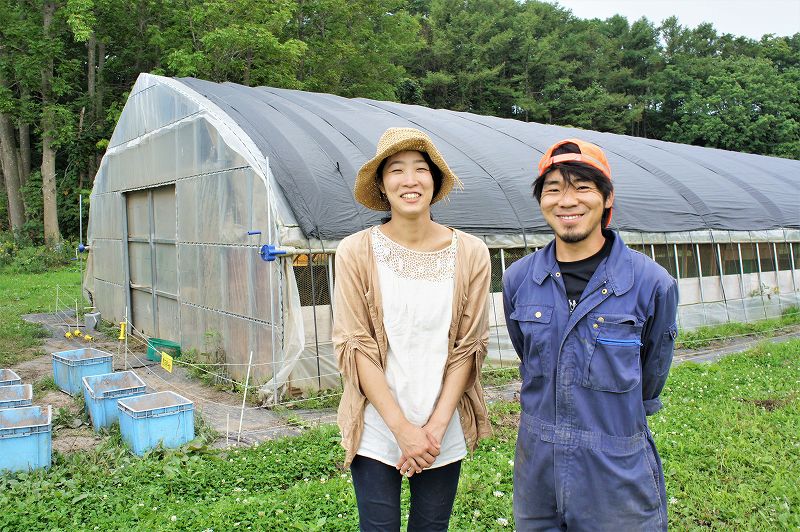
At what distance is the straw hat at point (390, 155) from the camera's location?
2496 millimetres

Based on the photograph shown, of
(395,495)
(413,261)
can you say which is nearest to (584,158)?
(413,261)

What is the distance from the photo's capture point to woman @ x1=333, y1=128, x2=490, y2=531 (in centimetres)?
236

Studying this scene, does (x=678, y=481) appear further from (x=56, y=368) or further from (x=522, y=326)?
(x=56, y=368)

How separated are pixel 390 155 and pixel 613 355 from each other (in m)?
1.11

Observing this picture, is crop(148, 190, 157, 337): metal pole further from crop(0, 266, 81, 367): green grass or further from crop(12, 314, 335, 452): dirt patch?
crop(0, 266, 81, 367): green grass

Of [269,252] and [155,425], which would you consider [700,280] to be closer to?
[269,252]

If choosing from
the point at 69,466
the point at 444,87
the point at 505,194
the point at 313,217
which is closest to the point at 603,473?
the point at 69,466

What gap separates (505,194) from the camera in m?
9.82

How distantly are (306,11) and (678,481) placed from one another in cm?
2341

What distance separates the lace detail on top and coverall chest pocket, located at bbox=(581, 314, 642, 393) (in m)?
0.60

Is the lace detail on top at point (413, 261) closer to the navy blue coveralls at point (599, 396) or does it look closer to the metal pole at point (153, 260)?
the navy blue coveralls at point (599, 396)

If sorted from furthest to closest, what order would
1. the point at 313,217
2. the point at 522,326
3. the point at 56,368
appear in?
the point at 56,368 < the point at 313,217 < the point at 522,326

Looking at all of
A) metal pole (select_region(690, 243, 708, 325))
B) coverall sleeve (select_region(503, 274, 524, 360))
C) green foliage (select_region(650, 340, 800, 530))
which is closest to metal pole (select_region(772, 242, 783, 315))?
metal pole (select_region(690, 243, 708, 325))

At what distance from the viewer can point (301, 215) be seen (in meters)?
7.60
